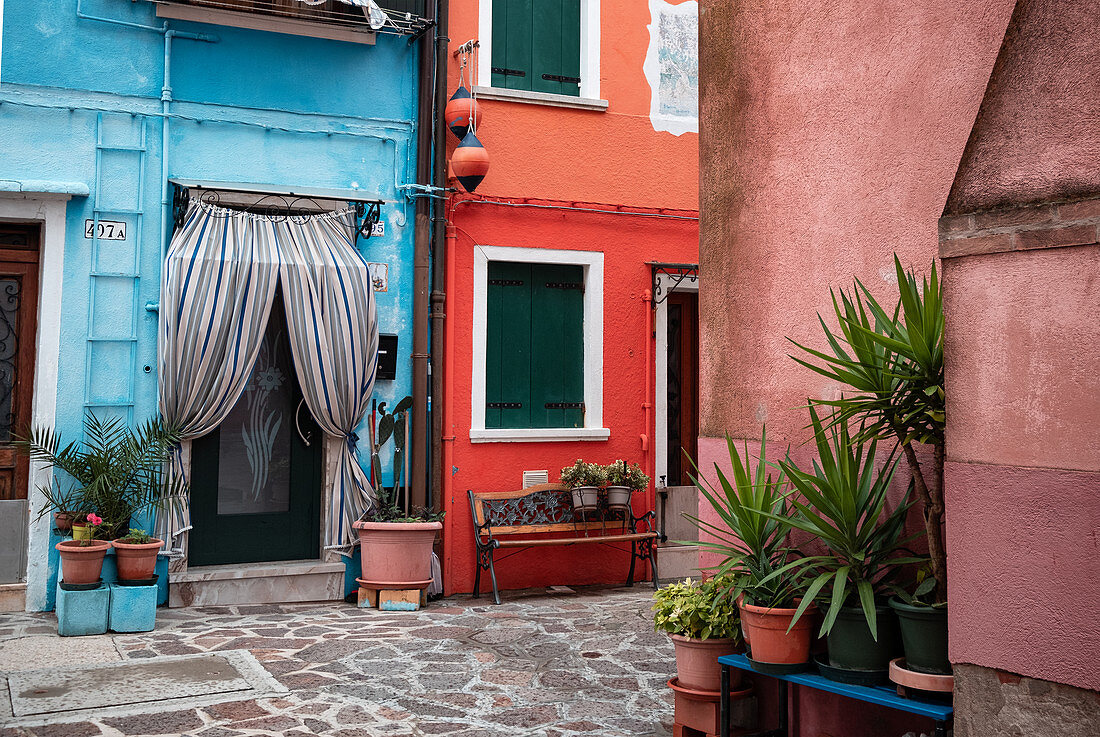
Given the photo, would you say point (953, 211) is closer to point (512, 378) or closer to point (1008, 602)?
point (1008, 602)

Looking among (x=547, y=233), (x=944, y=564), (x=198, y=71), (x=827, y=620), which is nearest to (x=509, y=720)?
(x=827, y=620)

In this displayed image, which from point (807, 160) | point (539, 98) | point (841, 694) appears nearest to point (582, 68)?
point (539, 98)

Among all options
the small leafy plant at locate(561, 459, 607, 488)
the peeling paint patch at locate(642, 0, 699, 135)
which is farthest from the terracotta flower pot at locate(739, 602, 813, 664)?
the peeling paint patch at locate(642, 0, 699, 135)

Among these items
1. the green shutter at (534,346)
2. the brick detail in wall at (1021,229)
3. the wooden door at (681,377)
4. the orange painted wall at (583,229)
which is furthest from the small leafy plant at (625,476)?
the brick detail in wall at (1021,229)

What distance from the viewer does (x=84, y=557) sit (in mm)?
6730

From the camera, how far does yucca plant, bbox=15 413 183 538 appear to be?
276 inches

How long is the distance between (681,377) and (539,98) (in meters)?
2.97

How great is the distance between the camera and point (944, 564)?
3717mm

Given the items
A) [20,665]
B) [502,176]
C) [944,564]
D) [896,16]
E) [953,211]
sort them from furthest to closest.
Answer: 1. [502,176]
2. [20,665]
3. [896,16]
4. [944,564]
5. [953,211]

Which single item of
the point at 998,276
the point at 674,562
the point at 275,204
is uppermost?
the point at 275,204

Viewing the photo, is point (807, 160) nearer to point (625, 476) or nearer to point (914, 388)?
point (914, 388)

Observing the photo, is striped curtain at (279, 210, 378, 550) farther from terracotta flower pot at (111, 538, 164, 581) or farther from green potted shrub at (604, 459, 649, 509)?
green potted shrub at (604, 459, 649, 509)

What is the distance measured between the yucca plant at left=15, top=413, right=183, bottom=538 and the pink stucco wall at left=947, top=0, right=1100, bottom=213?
18.9 feet

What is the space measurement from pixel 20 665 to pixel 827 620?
4.64 meters
